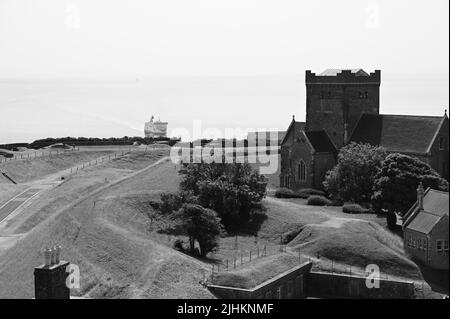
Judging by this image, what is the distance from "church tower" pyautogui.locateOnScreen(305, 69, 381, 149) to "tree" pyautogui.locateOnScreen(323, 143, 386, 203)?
714cm

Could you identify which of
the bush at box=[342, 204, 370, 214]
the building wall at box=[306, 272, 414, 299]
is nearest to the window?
the bush at box=[342, 204, 370, 214]

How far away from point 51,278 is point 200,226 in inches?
640

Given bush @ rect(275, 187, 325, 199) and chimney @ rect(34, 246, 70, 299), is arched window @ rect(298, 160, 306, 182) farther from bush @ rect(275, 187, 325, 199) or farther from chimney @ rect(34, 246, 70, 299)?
chimney @ rect(34, 246, 70, 299)

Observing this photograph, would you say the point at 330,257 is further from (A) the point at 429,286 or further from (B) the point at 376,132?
(B) the point at 376,132

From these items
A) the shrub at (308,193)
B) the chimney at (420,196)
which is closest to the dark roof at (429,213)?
the chimney at (420,196)

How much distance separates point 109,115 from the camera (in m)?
161

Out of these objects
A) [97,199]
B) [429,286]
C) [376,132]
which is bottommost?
[429,286]

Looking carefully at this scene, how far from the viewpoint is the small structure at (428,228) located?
33.6 m

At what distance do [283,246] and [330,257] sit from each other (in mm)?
3433

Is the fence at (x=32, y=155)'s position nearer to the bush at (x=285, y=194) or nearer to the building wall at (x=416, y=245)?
the bush at (x=285, y=194)
